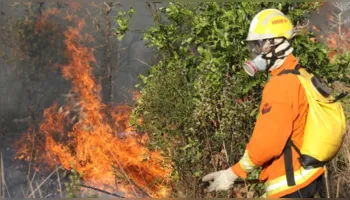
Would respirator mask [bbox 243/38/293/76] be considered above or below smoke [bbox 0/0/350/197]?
above

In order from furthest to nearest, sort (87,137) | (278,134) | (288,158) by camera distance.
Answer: (87,137) < (288,158) < (278,134)

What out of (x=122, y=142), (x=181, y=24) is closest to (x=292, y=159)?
(x=181, y=24)

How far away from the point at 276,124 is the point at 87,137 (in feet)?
25.3

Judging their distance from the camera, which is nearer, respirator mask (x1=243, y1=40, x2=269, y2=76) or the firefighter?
the firefighter

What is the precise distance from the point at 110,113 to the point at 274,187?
10.7m

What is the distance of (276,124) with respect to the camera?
160 inches

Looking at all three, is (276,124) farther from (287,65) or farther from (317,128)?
(287,65)

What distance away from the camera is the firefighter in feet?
13.4

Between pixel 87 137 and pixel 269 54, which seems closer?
pixel 269 54

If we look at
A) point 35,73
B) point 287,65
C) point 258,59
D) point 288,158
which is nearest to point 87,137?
point 35,73

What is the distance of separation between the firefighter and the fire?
12.0ft

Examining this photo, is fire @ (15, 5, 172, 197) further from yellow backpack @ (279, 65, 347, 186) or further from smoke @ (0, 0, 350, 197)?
yellow backpack @ (279, 65, 347, 186)

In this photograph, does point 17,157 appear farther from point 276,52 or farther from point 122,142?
point 276,52

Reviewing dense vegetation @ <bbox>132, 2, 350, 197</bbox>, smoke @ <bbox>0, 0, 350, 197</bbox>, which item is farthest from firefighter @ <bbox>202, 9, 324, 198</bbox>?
smoke @ <bbox>0, 0, 350, 197</bbox>
